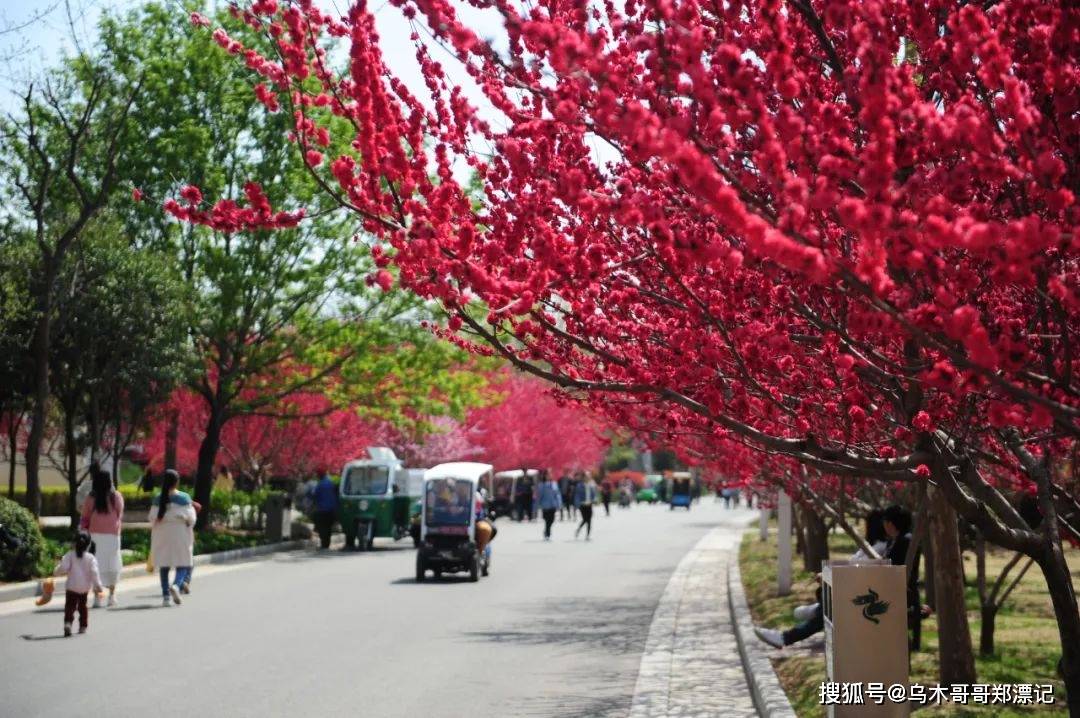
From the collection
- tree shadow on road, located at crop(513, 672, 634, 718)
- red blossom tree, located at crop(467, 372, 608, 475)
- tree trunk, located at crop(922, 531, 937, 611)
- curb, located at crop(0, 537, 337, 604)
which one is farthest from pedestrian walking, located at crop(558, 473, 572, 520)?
tree shadow on road, located at crop(513, 672, 634, 718)

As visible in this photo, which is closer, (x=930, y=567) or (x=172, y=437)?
(x=930, y=567)

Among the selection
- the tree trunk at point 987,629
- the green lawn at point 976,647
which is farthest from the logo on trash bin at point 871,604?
the tree trunk at point 987,629

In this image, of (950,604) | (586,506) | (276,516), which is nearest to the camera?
(950,604)

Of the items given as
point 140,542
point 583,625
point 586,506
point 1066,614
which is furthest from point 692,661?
point 586,506

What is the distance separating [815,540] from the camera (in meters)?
20.2

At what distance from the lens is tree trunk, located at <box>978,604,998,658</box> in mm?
11523

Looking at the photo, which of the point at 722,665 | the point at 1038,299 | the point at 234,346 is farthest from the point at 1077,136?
the point at 234,346

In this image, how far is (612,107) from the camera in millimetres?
4223

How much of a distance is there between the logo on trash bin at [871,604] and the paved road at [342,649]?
273 centimetres

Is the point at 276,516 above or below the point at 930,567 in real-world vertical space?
above

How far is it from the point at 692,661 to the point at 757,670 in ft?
5.66

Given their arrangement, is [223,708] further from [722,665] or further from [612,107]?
[612,107]

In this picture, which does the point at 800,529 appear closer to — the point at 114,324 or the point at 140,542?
the point at 140,542

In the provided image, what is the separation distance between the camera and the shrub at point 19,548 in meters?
17.4
